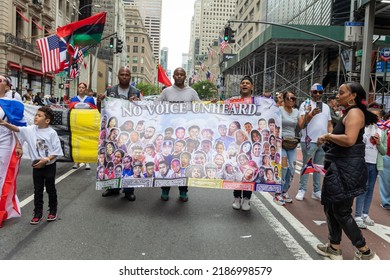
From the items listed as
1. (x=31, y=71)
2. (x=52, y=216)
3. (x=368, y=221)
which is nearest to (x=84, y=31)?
(x=52, y=216)

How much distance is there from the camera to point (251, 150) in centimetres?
542

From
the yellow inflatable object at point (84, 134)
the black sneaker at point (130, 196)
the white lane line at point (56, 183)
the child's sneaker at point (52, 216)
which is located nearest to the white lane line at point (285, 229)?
the black sneaker at point (130, 196)

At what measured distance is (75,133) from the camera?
24.0 ft

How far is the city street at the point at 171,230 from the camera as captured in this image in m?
3.97

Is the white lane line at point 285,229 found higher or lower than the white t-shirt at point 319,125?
lower

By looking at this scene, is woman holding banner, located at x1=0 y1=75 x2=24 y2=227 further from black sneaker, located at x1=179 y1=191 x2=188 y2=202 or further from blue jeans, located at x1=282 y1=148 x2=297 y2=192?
blue jeans, located at x1=282 y1=148 x2=297 y2=192

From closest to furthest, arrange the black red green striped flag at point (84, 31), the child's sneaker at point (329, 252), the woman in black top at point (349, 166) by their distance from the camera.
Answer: the woman in black top at point (349, 166) < the child's sneaker at point (329, 252) < the black red green striped flag at point (84, 31)

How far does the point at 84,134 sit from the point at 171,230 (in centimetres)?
333

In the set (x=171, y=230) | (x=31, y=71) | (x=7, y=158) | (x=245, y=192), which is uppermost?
(x=31, y=71)

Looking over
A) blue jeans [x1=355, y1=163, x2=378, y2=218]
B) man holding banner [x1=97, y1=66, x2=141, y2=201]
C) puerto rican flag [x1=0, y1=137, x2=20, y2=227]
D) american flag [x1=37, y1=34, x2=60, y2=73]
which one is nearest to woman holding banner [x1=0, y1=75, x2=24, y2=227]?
puerto rican flag [x1=0, y1=137, x2=20, y2=227]

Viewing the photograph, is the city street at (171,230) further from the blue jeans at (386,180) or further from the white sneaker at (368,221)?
the blue jeans at (386,180)

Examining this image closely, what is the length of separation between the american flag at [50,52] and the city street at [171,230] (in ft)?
24.4

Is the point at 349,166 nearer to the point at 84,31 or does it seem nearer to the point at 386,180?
the point at 386,180

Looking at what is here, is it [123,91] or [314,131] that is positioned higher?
[123,91]
